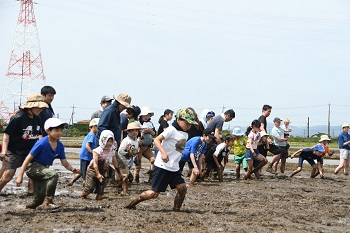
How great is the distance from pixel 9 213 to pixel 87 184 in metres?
1.94

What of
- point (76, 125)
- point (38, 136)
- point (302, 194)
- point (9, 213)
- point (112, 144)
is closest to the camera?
point (9, 213)

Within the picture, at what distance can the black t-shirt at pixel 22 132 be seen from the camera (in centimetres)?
872

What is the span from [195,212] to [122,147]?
3.18 meters

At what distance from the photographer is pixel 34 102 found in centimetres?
886

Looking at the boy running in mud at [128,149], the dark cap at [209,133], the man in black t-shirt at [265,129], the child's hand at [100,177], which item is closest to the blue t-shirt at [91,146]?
the boy running in mud at [128,149]

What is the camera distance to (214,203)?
9625mm

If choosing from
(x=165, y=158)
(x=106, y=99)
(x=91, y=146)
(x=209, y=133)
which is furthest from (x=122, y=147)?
(x=165, y=158)

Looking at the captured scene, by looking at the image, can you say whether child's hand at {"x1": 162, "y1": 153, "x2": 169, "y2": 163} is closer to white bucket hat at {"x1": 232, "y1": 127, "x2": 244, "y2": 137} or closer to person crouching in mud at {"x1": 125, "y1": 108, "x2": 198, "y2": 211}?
person crouching in mud at {"x1": 125, "y1": 108, "x2": 198, "y2": 211}

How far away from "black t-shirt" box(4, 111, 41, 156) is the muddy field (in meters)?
0.88

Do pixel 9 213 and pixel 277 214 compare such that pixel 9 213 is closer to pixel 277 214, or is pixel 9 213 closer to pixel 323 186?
pixel 277 214

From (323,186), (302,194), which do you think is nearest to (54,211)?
(302,194)

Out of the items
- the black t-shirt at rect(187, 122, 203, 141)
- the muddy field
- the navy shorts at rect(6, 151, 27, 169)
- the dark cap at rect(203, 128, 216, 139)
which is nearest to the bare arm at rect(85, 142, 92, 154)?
the muddy field

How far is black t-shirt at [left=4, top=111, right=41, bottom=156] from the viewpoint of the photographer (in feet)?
28.6

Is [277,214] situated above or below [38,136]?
below
